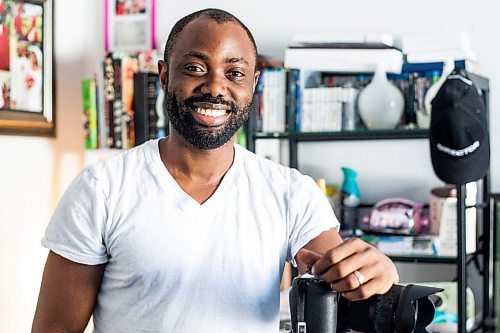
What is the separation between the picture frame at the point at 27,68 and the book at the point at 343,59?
88 cm

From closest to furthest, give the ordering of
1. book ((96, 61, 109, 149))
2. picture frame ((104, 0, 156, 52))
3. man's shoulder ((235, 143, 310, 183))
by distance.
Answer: man's shoulder ((235, 143, 310, 183)) → book ((96, 61, 109, 149)) → picture frame ((104, 0, 156, 52))


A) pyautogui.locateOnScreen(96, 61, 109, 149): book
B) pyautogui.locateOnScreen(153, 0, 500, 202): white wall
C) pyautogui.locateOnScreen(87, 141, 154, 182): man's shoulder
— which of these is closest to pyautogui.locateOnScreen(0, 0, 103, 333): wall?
pyautogui.locateOnScreen(96, 61, 109, 149): book

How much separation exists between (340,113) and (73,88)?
1029mm

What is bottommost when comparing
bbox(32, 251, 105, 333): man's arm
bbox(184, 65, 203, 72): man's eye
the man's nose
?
bbox(32, 251, 105, 333): man's arm

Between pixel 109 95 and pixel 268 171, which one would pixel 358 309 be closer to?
pixel 268 171

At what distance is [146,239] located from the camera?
1.32 meters

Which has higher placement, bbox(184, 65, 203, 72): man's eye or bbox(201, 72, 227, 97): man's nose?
bbox(184, 65, 203, 72): man's eye

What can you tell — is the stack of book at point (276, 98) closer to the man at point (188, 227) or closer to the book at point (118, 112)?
the book at point (118, 112)

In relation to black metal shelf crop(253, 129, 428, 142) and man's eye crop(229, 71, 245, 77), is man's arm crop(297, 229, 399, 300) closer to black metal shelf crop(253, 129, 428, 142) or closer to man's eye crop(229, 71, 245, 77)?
man's eye crop(229, 71, 245, 77)

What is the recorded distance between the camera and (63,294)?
4.42ft

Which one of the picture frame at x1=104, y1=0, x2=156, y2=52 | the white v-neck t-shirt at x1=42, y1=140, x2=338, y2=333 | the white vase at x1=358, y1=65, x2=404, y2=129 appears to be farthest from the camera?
the picture frame at x1=104, y1=0, x2=156, y2=52

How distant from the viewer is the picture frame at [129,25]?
2.83 metres

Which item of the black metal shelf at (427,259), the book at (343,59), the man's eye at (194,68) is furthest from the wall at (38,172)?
the man's eye at (194,68)

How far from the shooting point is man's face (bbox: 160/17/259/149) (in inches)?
52.8
